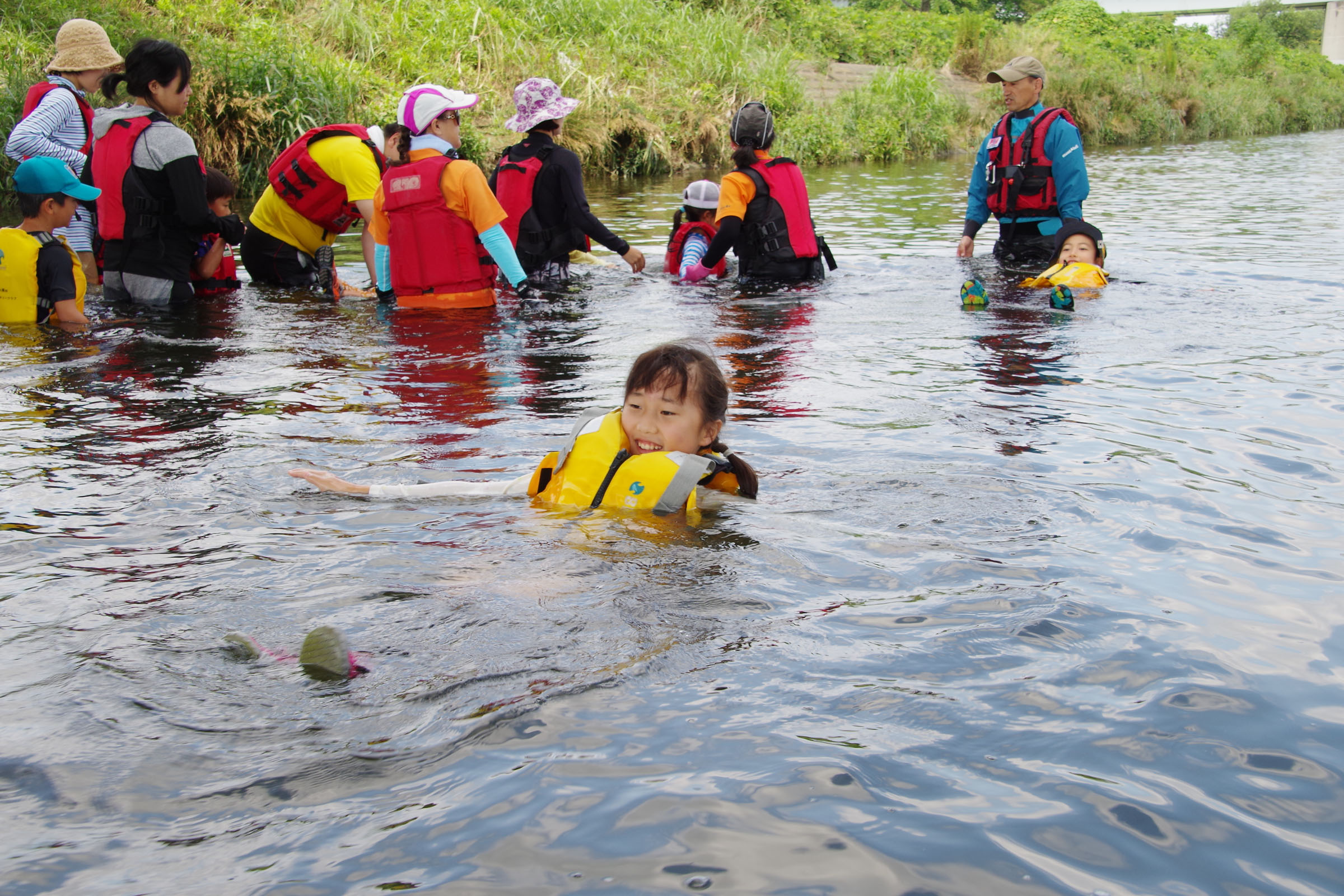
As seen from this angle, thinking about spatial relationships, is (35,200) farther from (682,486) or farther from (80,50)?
(682,486)

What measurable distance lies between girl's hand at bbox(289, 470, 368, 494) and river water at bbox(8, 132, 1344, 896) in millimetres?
67

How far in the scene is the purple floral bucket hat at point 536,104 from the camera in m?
8.45

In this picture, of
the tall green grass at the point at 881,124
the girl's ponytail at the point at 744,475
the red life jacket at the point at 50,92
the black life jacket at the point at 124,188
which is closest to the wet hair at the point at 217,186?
the black life jacket at the point at 124,188

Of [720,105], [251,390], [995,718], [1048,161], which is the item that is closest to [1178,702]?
[995,718]

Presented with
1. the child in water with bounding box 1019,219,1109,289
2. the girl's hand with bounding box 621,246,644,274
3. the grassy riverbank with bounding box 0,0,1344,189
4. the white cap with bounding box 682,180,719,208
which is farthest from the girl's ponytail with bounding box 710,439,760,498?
the grassy riverbank with bounding box 0,0,1344,189

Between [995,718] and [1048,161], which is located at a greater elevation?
[1048,161]

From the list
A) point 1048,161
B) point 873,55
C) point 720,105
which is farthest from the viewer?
point 873,55

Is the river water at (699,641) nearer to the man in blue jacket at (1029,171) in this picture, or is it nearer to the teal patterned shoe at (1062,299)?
the teal patterned shoe at (1062,299)

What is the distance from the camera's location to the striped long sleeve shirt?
7707 millimetres

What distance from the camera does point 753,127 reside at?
8.93 meters

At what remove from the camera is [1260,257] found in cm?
1049

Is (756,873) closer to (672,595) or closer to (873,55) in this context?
(672,595)

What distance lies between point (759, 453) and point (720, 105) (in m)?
18.2

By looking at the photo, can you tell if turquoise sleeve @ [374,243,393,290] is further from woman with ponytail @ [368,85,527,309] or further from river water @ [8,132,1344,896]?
river water @ [8,132,1344,896]
